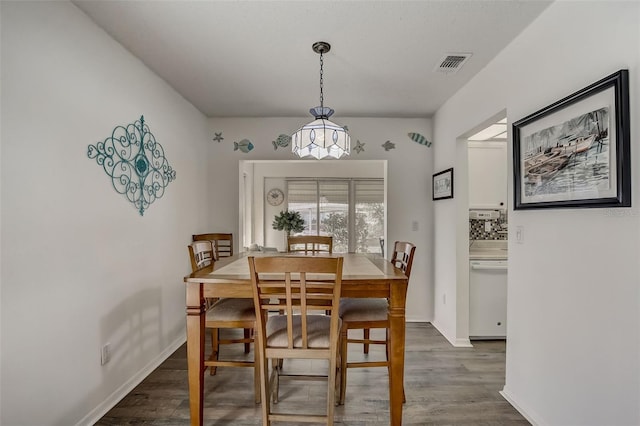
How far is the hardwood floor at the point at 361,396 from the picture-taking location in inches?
77.4

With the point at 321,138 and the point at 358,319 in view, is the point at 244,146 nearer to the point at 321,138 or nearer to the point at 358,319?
the point at 321,138

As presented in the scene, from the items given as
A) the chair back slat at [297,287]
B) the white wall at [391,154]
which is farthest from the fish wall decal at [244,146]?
the chair back slat at [297,287]

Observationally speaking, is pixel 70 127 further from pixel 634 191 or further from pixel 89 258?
pixel 634 191

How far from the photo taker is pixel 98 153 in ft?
6.56

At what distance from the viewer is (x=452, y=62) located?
2.47 m

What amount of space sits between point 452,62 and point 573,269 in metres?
1.68

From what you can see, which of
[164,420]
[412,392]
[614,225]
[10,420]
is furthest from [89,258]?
[614,225]

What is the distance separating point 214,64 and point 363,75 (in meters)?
1.19

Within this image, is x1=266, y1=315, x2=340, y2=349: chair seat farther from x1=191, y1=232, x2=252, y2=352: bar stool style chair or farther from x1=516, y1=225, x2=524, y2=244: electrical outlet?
x1=191, y1=232, x2=252, y2=352: bar stool style chair

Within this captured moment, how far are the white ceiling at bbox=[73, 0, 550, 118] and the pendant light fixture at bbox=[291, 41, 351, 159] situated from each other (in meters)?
0.28

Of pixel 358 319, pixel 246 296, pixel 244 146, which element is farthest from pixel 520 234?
pixel 244 146

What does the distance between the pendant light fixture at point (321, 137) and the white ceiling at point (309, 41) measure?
0.28m

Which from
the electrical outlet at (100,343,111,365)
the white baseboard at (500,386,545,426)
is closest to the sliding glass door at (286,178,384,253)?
the white baseboard at (500,386,545,426)

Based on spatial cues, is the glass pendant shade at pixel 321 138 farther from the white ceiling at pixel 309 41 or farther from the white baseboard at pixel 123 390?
the white baseboard at pixel 123 390
